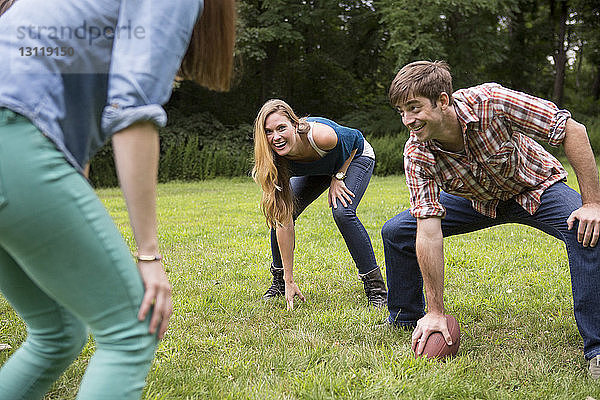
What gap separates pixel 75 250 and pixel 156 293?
245 millimetres

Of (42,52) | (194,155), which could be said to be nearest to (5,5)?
(42,52)

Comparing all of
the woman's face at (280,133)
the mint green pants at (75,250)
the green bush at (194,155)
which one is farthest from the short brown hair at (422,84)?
the green bush at (194,155)

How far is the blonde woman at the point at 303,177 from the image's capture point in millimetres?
4324

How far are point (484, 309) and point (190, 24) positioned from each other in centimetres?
356

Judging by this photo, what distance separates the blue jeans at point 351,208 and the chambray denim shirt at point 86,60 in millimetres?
3134

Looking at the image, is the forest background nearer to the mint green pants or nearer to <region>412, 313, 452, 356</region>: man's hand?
<region>412, 313, 452, 356</region>: man's hand

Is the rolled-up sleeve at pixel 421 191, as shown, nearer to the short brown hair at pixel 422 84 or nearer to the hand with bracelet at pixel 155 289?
the short brown hair at pixel 422 84

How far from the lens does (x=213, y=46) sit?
68.1 inches

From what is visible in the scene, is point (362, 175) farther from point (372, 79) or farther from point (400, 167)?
point (372, 79)

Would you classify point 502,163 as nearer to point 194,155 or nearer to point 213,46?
point 213,46

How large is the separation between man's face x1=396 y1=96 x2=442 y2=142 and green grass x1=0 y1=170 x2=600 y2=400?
1233 millimetres

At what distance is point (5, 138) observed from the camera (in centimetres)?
142

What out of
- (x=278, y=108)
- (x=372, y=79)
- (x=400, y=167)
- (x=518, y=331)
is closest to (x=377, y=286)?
(x=518, y=331)

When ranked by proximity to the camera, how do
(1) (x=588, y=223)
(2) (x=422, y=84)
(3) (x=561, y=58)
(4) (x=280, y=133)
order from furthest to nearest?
→ (3) (x=561, y=58), (4) (x=280, y=133), (2) (x=422, y=84), (1) (x=588, y=223)
